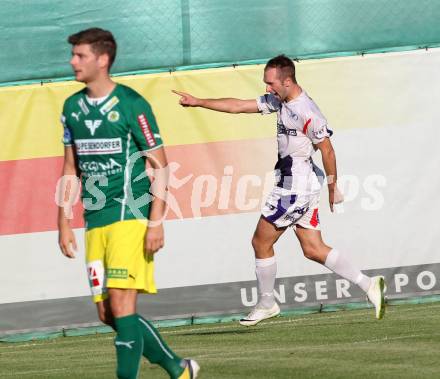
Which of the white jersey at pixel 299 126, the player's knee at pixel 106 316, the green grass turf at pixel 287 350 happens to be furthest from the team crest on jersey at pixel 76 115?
the white jersey at pixel 299 126

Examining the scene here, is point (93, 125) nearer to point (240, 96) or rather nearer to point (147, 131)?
point (147, 131)

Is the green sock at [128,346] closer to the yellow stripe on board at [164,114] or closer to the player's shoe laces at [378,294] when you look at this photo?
the player's shoe laces at [378,294]

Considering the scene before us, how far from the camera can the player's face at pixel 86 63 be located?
699 centimetres

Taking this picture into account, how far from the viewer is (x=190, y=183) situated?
1199 centimetres

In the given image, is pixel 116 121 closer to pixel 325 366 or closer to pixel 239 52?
pixel 325 366

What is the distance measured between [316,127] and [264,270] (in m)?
1.29

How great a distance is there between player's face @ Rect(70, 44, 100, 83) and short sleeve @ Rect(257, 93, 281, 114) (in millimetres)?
3648

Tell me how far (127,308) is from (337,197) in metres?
3.64

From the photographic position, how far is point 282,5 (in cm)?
1219

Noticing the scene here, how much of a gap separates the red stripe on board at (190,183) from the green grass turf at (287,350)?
1.10 m

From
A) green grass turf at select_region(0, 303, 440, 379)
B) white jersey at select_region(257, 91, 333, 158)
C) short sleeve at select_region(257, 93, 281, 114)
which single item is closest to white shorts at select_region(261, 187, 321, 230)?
white jersey at select_region(257, 91, 333, 158)

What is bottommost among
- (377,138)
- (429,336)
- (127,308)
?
(429,336)

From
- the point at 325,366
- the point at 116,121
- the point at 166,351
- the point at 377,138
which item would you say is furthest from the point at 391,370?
the point at 377,138

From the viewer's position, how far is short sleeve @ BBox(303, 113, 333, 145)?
33.1ft
